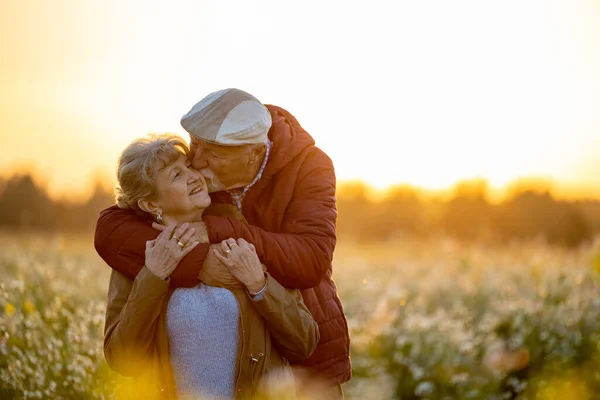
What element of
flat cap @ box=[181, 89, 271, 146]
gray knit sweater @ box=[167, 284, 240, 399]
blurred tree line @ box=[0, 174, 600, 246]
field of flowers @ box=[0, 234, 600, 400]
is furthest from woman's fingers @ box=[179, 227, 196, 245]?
blurred tree line @ box=[0, 174, 600, 246]

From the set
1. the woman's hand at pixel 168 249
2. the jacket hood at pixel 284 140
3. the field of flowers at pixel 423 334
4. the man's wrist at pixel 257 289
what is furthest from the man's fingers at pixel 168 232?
the field of flowers at pixel 423 334

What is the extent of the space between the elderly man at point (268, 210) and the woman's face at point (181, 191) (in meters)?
0.08

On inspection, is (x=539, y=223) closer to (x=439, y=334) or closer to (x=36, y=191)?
(x=36, y=191)

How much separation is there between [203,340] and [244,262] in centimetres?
41

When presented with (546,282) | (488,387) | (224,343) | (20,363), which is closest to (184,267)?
(224,343)

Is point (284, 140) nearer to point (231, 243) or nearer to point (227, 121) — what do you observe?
point (227, 121)

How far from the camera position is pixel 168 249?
10.3 ft

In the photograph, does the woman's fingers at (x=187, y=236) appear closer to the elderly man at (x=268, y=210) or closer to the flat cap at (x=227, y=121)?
the elderly man at (x=268, y=210)

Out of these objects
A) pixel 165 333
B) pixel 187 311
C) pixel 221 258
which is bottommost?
pixel 165 333

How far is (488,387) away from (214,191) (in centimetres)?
350

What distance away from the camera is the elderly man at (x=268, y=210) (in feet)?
10.6

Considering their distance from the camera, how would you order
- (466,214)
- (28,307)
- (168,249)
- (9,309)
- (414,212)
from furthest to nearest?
(414,212) < (466,214) < (28,307) < (9,309) < (168,249)

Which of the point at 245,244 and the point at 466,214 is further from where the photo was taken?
the point at 466,214

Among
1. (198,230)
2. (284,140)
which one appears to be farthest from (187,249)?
(284,140)
